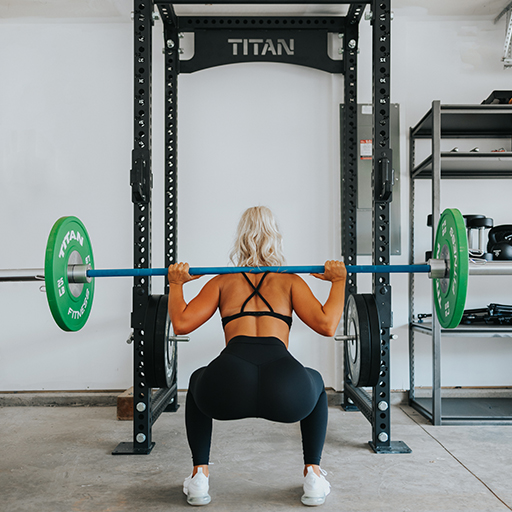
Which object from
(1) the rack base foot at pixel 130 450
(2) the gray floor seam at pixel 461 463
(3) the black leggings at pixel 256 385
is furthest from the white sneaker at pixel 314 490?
(1) the rack base foot at pixel 130 450

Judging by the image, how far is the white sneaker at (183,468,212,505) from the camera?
1.72m

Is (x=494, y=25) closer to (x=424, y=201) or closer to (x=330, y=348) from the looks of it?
(x=424, y=201)

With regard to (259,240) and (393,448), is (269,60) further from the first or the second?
(393,448)

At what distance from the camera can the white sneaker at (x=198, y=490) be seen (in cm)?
172

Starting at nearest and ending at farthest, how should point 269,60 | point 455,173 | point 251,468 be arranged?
point 251,468 → point 269,60 → point 455,173

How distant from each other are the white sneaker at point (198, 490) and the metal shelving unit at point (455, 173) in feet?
5.03

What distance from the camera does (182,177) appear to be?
3.27 meters

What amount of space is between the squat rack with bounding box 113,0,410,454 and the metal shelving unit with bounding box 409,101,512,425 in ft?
1.41

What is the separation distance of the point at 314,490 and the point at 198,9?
9.52ft

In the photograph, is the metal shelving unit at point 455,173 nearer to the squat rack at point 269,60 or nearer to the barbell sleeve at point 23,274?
the squat rack at point 269,60

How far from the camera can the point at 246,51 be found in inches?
124

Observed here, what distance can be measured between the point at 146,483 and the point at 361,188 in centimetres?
224

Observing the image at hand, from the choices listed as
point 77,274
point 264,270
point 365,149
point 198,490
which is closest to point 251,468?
point 198,490

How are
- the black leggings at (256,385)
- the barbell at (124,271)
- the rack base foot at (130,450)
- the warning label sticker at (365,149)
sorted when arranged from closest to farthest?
the black leggings at (256,385) < the barbell at (124,271) < the rack base foot at (130,450) < the warning label sticker at (365,149)
